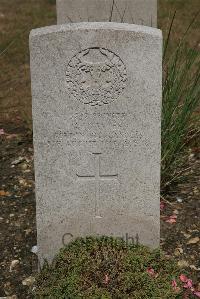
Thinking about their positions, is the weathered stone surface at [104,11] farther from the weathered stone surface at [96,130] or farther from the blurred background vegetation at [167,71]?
the weathered stone surface at [96,130]

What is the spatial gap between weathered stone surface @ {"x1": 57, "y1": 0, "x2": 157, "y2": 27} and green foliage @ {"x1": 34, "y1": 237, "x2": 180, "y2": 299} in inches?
84.2

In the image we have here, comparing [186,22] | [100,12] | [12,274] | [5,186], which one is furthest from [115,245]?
[186,22]

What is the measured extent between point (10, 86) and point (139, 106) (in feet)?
11.5

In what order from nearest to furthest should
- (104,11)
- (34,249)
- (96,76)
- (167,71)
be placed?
1. (96,76)
2. (34,249)
3. (167,71)
4. (104,11)

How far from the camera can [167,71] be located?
3537mm

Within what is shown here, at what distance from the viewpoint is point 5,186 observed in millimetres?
3914

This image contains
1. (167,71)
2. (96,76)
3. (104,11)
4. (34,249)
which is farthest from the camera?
(104,11)

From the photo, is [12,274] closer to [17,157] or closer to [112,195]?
[112,195]

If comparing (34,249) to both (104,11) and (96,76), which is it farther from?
(104,11)

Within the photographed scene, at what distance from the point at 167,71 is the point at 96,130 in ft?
3.10

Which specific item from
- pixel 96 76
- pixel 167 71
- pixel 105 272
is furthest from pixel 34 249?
pixel 167 71

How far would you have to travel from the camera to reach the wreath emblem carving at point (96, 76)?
263 cm

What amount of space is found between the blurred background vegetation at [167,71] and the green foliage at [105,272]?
0.87 m

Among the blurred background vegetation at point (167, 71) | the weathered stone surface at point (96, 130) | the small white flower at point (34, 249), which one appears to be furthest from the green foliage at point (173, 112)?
the small white flower at point (34, 249)
